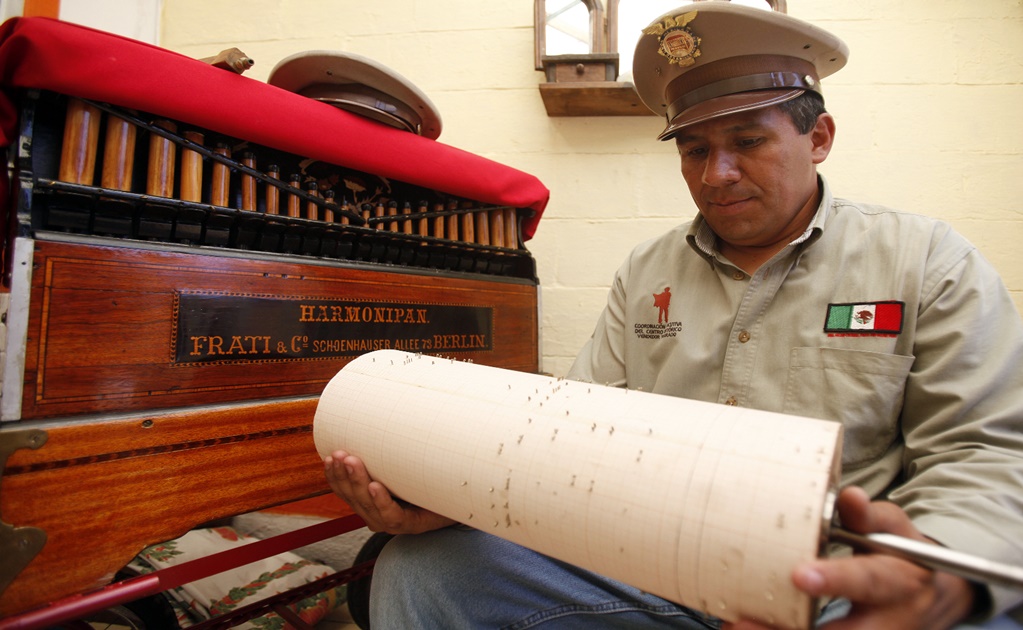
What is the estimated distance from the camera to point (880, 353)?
0.88m

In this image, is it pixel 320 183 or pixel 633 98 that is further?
pixel 633 98

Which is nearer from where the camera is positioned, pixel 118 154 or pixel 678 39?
pixel 118 154

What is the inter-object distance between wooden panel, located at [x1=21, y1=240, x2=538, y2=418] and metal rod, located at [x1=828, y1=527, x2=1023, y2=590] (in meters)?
0.92

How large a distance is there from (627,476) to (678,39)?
2.92ft

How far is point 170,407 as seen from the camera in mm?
896

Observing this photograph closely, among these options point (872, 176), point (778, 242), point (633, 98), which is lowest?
point (778, 242)

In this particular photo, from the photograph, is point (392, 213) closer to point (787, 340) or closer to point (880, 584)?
point (787, 340)

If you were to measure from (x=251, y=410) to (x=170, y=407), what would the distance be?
127 millimetres

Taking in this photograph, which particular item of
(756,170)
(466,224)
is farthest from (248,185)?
(756,170)

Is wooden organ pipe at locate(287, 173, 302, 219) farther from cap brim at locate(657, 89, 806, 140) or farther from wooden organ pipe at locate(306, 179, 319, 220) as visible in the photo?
cap brim at locate(657, 89, 806, 140)

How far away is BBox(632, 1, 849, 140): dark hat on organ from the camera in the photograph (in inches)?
38.3

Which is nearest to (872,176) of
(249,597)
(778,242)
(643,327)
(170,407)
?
(778,242)

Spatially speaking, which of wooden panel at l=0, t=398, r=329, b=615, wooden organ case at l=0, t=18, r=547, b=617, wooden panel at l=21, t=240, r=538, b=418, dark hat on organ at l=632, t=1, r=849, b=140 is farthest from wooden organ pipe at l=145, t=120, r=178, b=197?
dark hat on organ at l=632, t=1, r=849, b=140

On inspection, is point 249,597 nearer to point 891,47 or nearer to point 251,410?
point 251,410
